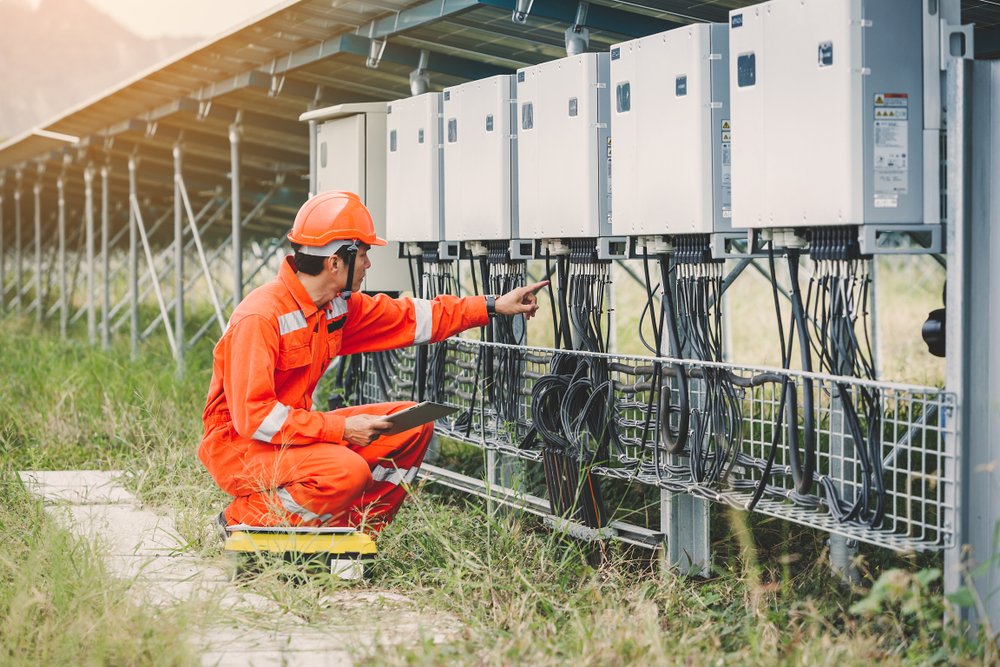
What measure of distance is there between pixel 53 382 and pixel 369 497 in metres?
4.01

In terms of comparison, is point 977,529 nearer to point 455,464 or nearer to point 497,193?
point 497,193

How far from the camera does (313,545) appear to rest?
14.0 feet

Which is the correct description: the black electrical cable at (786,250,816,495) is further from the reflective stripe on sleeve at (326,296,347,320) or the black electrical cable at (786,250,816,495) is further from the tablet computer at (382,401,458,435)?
the reflective stripe on sleeve at (326,296,347,320)

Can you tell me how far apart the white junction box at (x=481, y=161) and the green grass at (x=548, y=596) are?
4.16 feet

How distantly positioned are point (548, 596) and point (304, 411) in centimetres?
120

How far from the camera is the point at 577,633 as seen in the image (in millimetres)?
3438

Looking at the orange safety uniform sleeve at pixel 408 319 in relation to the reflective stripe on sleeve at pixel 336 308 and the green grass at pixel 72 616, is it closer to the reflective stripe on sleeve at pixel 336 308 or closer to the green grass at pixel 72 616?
the reflective stripe on sleeve at pixel 336 308

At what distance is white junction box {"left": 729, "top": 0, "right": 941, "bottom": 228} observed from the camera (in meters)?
3.48

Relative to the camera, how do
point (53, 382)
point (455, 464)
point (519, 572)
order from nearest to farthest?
point (519, 572) → point (455, 464) → point (53, 382)

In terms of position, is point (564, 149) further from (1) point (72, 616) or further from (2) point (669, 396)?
(1) point (72, 616)

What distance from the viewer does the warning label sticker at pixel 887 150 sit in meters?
3.50

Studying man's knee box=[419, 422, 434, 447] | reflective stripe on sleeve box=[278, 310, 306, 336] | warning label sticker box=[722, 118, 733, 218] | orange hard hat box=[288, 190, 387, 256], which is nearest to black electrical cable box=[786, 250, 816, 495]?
warning label sticker box=[722, 118, 733, 218]

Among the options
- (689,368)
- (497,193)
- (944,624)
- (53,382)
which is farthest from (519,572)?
(53,382)

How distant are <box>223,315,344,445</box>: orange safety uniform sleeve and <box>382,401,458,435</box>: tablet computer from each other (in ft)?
0.98
